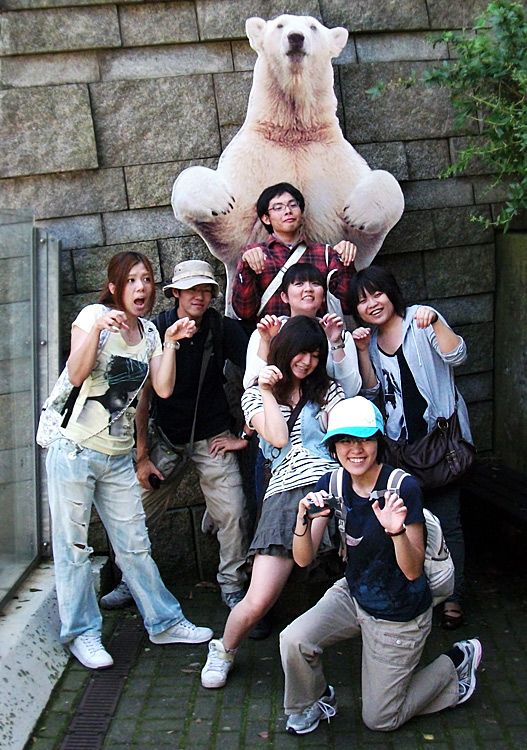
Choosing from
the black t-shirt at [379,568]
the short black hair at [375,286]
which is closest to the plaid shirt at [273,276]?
the short black hair at [375,286]

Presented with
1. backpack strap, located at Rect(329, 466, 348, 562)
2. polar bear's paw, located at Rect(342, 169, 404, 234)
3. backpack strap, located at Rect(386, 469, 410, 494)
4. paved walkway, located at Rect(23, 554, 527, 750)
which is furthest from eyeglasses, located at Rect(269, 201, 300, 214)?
paved walkway, located at Rect(23, 554, 527, 750)

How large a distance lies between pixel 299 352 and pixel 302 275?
49 cm

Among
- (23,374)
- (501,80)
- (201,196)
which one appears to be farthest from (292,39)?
(23,374)

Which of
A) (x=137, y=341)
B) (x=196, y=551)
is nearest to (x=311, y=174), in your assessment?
(x=137, y=341)

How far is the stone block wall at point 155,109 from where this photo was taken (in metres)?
4.54

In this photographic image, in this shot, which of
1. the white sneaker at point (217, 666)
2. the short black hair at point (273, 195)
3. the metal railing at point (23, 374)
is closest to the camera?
the white sneaker at point (217, 666)

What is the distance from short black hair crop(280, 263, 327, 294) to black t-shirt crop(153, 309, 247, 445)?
0.44 meters

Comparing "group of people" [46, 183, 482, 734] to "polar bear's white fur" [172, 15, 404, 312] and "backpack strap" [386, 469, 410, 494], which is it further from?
"polar bear's white fur" [172, 15, 404, 312]

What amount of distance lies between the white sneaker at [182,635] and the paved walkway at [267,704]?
0.04 metres

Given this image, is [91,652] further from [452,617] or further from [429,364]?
[429,364]

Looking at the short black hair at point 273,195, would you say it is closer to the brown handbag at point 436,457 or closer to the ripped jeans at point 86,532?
the brown handbag at point 436,457

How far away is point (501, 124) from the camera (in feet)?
12.4

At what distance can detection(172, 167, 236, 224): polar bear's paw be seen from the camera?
455cm

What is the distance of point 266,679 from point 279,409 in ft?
3.92
